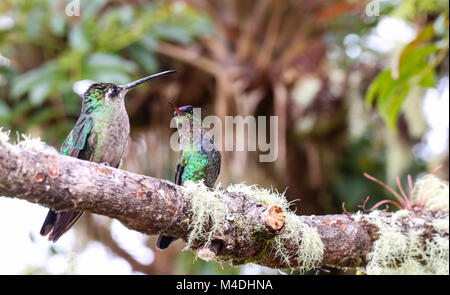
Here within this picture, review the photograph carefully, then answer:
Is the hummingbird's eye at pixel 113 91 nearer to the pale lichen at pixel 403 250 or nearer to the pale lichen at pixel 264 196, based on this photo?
the pale lichen at pixel 264 196

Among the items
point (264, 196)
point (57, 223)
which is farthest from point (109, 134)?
point (264, 196)

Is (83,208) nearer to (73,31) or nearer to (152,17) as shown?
(73,31)

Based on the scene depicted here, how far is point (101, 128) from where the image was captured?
225 centimetres

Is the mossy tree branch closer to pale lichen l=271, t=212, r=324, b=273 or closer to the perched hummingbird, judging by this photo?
pale lichen l=271, t=212, r=324, b=273

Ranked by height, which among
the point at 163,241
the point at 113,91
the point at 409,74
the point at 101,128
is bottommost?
the point at 163,241

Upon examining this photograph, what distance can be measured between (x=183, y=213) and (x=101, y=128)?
53cm

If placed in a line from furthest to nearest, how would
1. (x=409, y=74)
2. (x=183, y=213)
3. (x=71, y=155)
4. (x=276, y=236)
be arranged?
1. (x=409, y=74)
2. (x=71, y=155)
3. (x=276, y=236)
4. (x=183, y=213)

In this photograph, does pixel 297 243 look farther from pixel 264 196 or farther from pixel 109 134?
pixel 109 134

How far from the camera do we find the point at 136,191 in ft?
5.98

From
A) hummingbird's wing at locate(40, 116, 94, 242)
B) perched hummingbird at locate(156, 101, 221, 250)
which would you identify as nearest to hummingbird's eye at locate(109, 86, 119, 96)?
hummingbird's wing at locate(40, 116, 94, 242)

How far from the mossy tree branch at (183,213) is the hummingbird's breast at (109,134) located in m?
0.41

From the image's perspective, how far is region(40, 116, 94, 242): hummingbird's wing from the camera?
201cm
